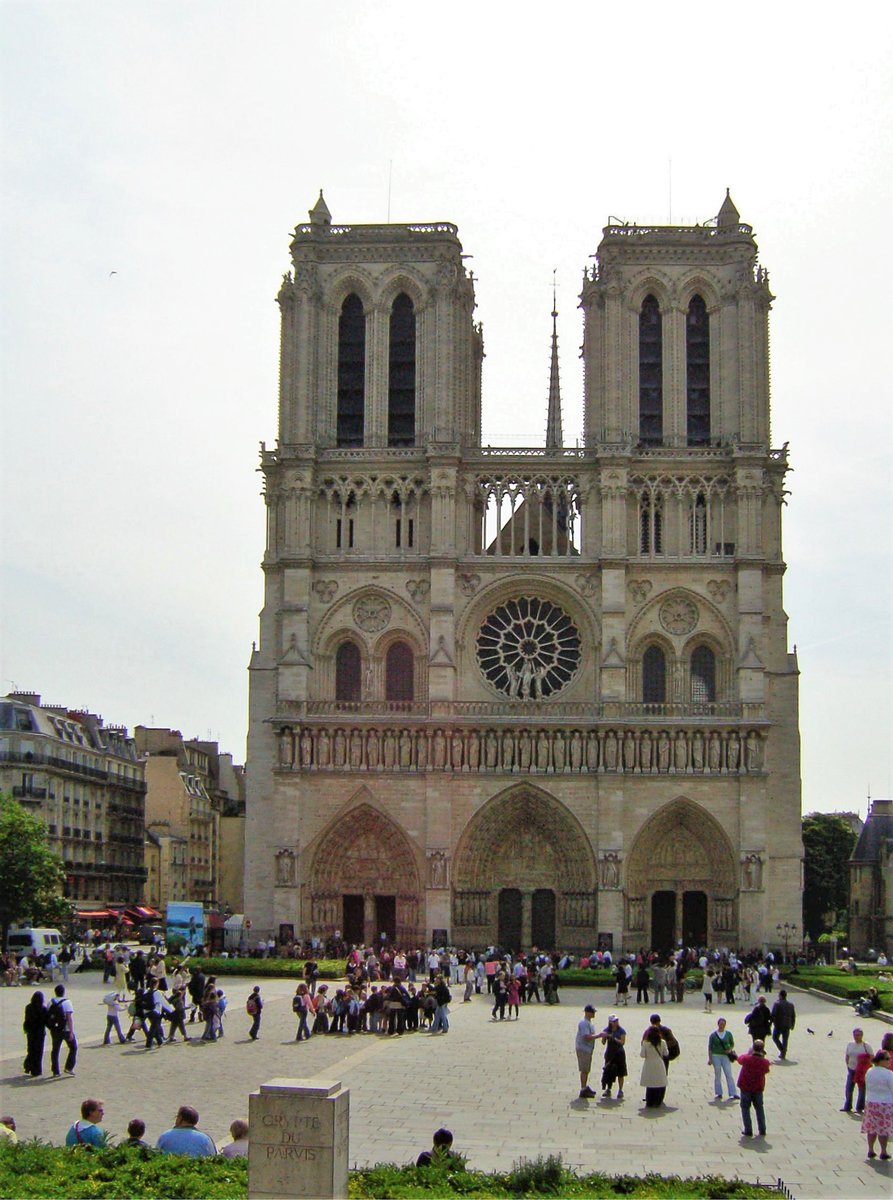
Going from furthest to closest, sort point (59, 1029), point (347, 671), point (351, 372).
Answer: point (351, 372)
point (347, 671)
point (59, 1029)

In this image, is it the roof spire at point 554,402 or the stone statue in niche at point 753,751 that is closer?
the stone statue in niche at point 753,751

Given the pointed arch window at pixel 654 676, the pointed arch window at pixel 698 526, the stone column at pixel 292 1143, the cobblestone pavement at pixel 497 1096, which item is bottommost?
the cobblestone pavement at pixel 497 1096

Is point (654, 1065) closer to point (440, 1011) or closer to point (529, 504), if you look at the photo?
point (440, 1011)

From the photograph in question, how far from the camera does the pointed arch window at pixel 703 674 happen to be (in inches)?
2267

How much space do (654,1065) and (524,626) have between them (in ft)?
121

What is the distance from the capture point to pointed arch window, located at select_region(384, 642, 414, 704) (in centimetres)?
5806

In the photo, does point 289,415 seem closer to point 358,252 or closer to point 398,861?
point 358,252

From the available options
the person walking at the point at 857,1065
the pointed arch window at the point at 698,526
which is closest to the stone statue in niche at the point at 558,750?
the pointed arch window at the point at 698,526

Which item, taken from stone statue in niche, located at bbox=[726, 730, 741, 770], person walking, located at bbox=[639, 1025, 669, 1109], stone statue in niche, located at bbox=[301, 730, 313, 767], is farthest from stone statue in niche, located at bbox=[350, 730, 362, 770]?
person walking, located at bbox=[639, 1025, 669, 1109]

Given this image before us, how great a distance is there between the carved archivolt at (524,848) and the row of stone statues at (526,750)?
4.47ft

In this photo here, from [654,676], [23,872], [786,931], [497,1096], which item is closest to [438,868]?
[654,676]

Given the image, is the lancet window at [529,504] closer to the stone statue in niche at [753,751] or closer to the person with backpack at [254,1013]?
the stone statue in niche at [753,751]

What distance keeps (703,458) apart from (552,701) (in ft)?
34.1

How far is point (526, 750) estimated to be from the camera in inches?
2202
